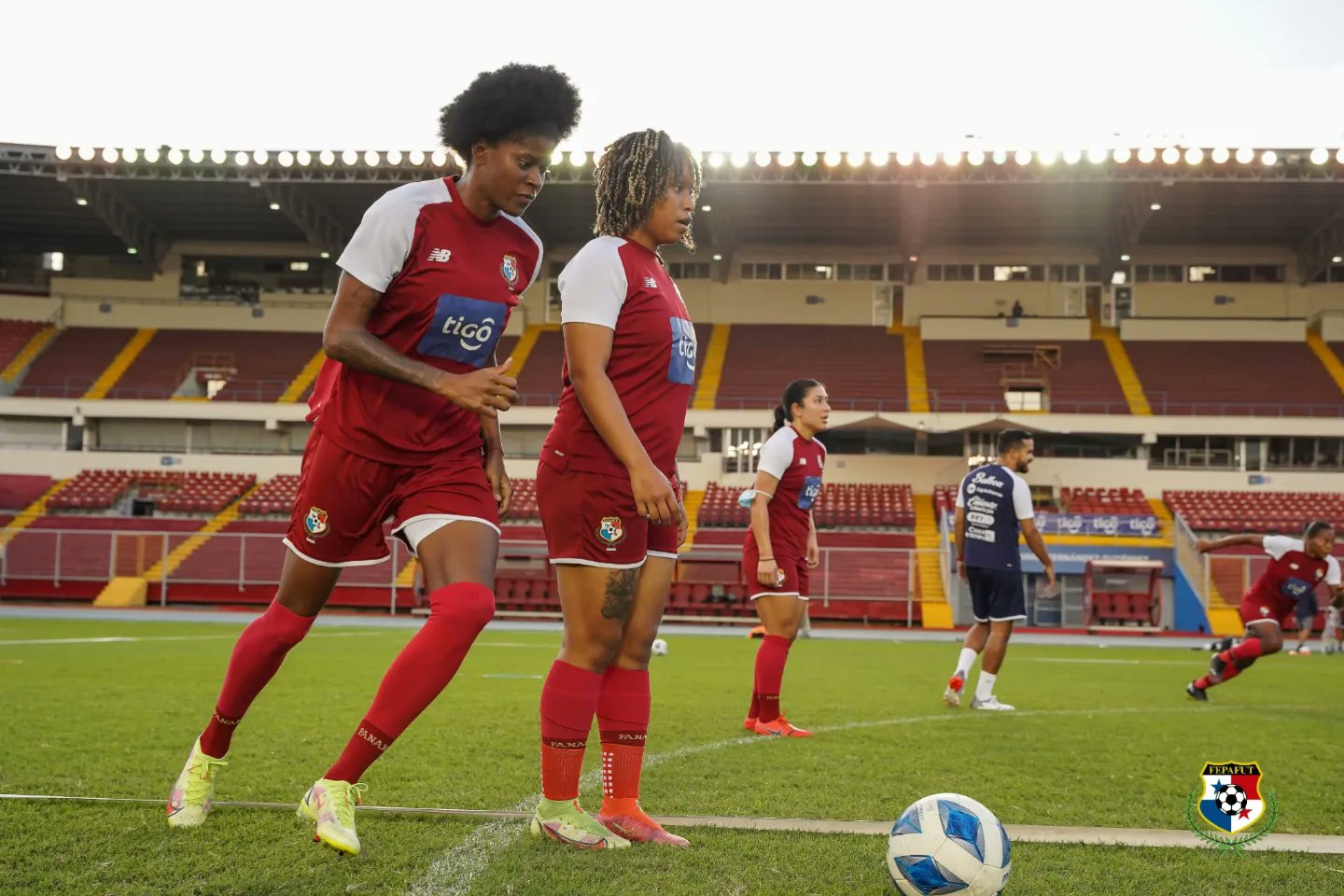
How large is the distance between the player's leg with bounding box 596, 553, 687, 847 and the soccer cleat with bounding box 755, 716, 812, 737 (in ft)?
8.83

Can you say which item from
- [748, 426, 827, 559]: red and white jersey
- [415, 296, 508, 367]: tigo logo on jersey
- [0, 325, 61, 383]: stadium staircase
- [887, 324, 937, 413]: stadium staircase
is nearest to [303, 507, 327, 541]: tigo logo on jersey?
[415, 296, 508, 367]: tigo logo on jersey

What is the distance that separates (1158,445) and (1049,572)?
26.7 meters

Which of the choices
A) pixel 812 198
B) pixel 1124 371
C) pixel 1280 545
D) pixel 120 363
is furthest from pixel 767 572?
pixel 120 363

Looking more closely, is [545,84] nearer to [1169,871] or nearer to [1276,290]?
[1169,871]

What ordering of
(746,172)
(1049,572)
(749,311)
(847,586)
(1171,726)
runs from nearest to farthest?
(1171,726) < (1049,572) < (847,586) < (746,172) < (749,311)

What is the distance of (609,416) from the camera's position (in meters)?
3.32

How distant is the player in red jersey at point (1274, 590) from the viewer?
8.94 metres

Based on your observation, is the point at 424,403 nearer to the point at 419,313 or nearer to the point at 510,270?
the point at 419,313

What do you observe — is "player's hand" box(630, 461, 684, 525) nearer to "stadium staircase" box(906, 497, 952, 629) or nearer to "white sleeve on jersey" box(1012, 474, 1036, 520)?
"white sleeve on jersey" box(1012, 474, 1036, 520)

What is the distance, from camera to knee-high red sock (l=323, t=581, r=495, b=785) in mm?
3086

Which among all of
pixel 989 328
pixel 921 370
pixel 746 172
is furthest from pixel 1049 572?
pixel 989 328

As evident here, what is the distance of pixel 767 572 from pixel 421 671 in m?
3.46

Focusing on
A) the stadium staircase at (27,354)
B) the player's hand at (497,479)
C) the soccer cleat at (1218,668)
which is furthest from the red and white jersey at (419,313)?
the stadium staircase at (27,354)

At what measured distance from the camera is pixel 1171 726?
23.0 feet
